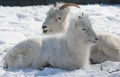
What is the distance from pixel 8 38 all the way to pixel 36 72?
424 cm

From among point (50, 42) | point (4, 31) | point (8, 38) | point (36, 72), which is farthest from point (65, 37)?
point (4, 31)

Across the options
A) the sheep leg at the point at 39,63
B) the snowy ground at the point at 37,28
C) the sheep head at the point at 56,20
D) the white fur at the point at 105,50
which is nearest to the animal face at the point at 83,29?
the snowy ground at the point at 37,28

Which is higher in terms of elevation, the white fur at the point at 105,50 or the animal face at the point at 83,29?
the animal face at the point at 83,29

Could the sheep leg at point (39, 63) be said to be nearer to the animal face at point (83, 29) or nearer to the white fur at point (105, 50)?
the animal face at point (83, 29)

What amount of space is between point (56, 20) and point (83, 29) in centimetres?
165

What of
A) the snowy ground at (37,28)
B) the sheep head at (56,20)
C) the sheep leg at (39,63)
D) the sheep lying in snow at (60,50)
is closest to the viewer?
the snowy ground at (37,28)

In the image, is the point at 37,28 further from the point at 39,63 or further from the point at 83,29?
the point at 83,29

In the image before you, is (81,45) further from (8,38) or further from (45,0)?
(45,0)

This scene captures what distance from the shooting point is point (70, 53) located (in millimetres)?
7270

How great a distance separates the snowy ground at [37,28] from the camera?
667cm

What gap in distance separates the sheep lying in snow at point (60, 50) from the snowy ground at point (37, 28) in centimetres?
22

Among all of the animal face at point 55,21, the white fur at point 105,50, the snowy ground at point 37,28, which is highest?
the animal face at point 55,21

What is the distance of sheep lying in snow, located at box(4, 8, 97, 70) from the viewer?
714 centimetres

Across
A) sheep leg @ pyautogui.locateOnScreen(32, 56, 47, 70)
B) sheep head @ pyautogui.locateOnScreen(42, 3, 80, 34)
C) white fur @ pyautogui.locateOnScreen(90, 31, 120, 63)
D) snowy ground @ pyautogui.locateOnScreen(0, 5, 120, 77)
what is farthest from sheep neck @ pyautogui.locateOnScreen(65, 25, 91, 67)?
sheep head @ pyautogui.locateOnScreen(42, 3, 80, 34)
